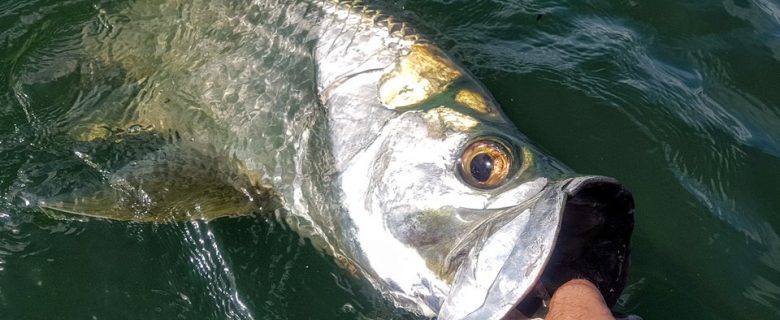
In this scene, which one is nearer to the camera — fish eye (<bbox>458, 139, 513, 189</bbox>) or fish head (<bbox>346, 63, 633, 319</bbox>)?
fish head (<bbox>346, 63, 633, 319</bbox>)

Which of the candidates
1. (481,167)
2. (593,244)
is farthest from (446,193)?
(593,244)

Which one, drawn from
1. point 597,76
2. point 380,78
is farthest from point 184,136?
point 597,76

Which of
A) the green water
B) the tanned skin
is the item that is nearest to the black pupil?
the tanned skin

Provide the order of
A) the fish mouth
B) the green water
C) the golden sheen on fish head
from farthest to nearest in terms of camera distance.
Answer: the green water, the golden sheen on fish head, the fish mouth

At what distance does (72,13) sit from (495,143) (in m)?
2.61

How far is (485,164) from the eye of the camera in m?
2.63

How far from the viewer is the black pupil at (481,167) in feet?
8.57

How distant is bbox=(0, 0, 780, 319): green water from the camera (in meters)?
3.24

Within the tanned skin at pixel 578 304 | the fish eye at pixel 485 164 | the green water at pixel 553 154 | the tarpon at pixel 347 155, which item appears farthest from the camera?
the green water at pixel 553 154

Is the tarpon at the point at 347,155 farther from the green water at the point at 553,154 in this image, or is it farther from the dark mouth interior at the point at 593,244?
the green water at the point at 553,154

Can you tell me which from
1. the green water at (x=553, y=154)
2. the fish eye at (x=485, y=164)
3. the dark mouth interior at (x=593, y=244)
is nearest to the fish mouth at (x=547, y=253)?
the dark mouth interior at (x=593, y=244)

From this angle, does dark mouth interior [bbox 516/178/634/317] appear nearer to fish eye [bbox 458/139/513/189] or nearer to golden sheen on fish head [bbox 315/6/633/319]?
golden sheen on fish head [bbox 315/6/633/319]

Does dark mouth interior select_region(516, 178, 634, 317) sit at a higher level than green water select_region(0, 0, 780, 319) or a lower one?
higher

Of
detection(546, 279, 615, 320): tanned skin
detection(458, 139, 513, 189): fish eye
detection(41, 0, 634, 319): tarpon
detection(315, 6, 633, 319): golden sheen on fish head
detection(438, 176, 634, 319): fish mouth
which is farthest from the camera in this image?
detection(458, 139, 513, 189): fish eye
